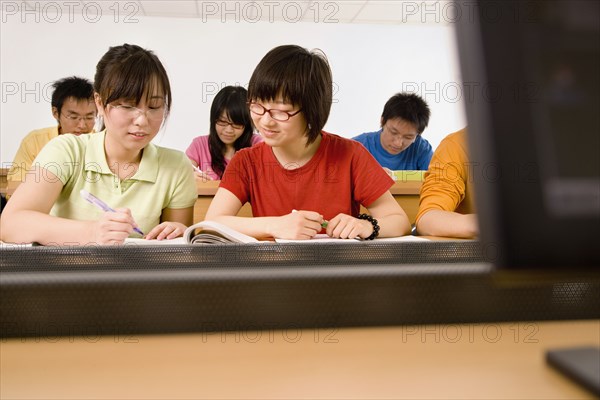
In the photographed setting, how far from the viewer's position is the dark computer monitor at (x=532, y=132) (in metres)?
0.23

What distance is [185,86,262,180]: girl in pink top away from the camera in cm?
229

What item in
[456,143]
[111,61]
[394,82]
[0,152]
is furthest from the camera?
[394,82]

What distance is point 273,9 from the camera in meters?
5.12

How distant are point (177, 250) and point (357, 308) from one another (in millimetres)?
143

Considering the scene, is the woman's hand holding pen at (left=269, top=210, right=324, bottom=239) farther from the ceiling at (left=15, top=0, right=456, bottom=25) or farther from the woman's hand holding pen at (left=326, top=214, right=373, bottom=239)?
the ceiling at (left=15, top=0, right=456, bottom=25)

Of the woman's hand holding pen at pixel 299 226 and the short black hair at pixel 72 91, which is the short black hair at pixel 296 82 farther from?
the short black hair at pixel 72 91

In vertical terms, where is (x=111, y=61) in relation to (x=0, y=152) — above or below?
below

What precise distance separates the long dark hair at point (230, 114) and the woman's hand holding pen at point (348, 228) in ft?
4.57

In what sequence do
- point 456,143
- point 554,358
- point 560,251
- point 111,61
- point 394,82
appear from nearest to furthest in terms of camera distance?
point 560,251, point 554,358, point 111,61, point 456,143, point 394,82

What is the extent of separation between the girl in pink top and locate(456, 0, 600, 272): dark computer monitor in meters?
2.02

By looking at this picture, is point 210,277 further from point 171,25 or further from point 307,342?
point 171,25

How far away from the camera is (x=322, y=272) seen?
377 millimetres

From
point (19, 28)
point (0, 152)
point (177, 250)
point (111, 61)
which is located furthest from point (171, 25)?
point (177, 250)

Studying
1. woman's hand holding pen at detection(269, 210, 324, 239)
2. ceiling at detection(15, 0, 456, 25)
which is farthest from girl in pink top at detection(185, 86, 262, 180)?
ceiling at detection(15, 0, 456, 25)
